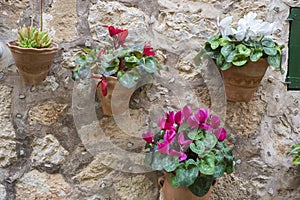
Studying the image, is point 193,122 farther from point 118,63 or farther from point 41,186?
point 41,186

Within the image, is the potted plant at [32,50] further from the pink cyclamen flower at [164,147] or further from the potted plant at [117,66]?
the pink cyclamen flower at [164,147]

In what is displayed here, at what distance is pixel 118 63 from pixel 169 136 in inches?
12.8

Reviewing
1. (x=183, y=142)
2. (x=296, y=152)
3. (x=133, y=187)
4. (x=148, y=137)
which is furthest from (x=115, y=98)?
(x=296, y=152)

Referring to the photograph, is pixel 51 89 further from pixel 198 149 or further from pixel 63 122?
pixel 198 149

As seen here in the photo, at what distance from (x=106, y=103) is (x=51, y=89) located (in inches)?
9.5

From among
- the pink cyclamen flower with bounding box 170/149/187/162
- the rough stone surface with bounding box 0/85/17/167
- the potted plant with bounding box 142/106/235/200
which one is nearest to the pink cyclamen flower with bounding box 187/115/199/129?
the potted plant with bounding box 142/106/235/200

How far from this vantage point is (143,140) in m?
1.46

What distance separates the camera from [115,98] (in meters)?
1.32

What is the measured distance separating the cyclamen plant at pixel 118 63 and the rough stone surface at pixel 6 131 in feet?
0.97

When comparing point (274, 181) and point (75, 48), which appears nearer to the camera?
point (75, 48)

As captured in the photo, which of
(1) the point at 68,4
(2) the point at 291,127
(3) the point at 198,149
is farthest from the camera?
(2) the point at 291,127

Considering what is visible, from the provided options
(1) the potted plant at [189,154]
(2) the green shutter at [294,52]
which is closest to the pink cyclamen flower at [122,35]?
(1) the potted plant at [189,154]

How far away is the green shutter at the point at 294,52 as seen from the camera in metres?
1.49

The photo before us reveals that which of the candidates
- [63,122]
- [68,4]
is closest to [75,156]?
[63,122]
